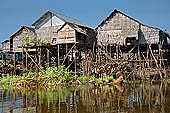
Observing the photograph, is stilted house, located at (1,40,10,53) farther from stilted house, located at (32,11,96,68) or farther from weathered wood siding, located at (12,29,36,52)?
stilted house, located at (32,11,96,68)

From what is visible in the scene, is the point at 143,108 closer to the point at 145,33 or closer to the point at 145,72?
the point at 145,72

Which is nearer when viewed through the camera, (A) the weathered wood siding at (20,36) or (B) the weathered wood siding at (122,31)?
(B) the weathered wood siding at (122,31)

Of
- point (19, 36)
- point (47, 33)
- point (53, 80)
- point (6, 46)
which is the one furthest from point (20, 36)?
point (53, 80)

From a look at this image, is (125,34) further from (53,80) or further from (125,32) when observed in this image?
(53,80)

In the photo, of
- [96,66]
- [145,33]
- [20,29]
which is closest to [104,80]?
[96,66]

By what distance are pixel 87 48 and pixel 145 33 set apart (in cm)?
636

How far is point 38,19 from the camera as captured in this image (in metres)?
30.2

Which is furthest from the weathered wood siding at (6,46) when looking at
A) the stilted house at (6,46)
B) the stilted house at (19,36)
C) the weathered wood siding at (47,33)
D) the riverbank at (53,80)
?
the riverbank at (53,80)

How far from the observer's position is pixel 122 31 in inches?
1093

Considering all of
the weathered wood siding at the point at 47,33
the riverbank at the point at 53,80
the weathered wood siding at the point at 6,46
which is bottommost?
the riverbank at the point at 53,80

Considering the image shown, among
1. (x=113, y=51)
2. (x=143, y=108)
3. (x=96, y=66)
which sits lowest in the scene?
(x=143, y=108)

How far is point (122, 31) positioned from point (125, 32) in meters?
0.35

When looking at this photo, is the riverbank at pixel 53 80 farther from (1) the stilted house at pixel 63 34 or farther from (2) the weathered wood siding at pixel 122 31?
(2) the weathered wood siding at pixel 122 31

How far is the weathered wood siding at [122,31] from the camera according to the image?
2657cm
